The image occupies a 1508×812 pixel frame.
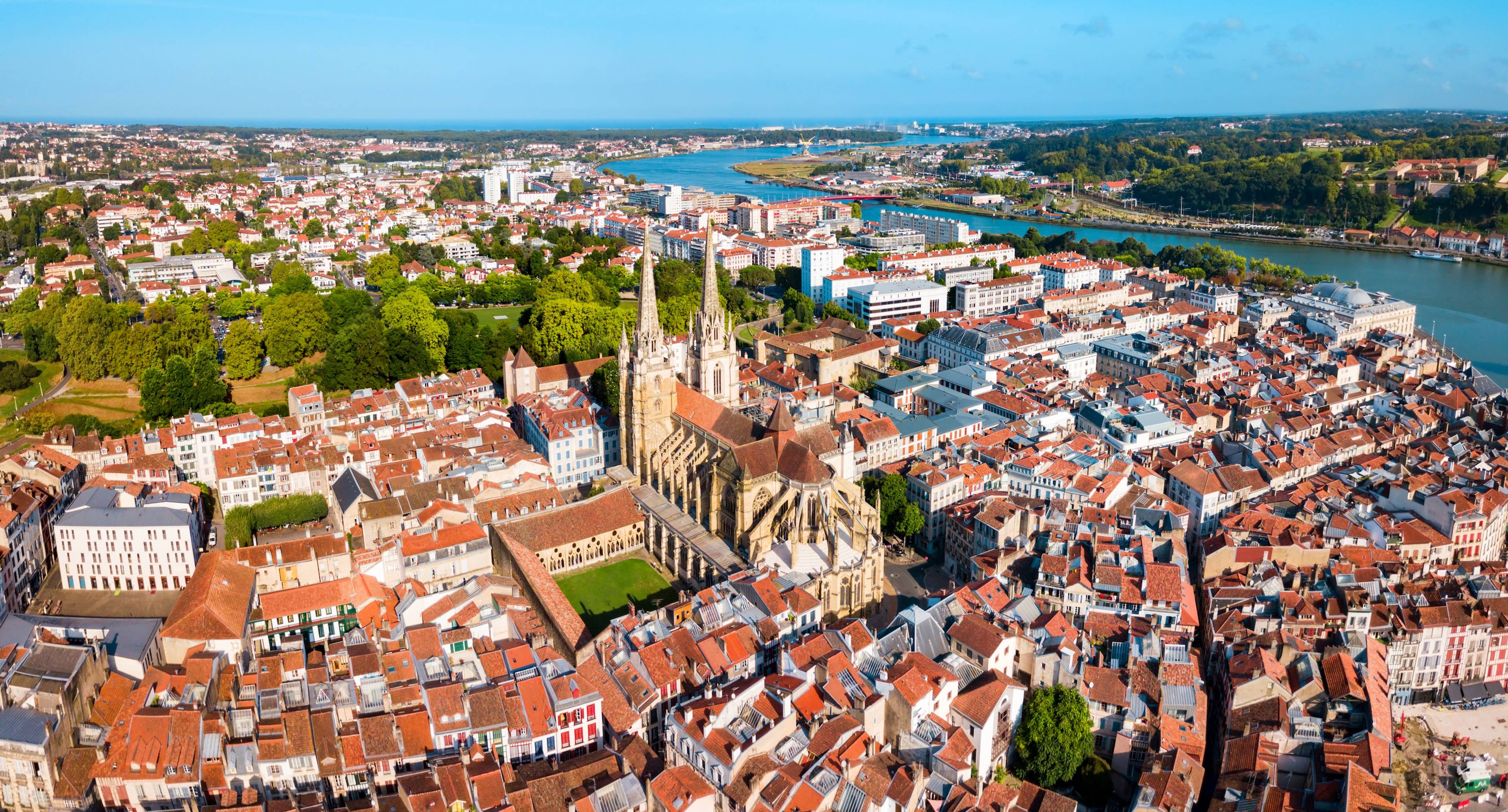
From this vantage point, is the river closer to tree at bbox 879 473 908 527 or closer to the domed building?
the domed building

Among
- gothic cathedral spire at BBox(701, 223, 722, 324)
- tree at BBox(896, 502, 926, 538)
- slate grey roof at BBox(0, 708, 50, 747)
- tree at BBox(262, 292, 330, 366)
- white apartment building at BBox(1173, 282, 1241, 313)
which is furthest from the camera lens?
white apartment building at BBox(1173, 282, 1241, 313)

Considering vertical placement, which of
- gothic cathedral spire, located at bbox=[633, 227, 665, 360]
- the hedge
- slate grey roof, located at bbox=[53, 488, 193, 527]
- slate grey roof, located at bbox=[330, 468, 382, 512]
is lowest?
the hedge

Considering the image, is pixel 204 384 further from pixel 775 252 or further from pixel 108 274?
pixel 775 252

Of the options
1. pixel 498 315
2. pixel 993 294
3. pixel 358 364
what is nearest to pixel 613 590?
pixel 358 364

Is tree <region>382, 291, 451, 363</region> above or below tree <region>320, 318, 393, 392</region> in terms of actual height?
above

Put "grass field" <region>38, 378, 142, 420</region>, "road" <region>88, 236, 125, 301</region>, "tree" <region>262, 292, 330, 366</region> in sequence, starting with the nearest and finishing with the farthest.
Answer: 1. "grass field" <region>38, 378, 142, 420</region>
2. "tree" <region>262, 292, 330, 366</region>
3. "road" <region>88, 236, 125, 301</region>

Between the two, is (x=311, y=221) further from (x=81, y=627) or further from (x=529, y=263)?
(x=81, y=627)

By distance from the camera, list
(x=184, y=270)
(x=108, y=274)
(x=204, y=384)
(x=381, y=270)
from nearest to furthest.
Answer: (x=204, y=384) < (x=381, y=270) < (x=184, y=270) < (x=108, y=274)

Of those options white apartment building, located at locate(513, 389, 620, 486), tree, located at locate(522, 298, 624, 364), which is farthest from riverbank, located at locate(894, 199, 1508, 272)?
white apartment building, located at locate(513, 389, 620, 486)
